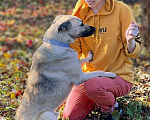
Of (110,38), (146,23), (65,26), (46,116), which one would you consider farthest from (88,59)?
(146,23)

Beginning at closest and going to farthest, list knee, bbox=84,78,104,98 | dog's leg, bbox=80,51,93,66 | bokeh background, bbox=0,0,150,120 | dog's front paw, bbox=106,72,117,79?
knee, bbox=84,78,104,98
dog's front paw, bbox=106,72,117,79
dog's leg, bbox=80,51,93,66
bokeh background, bbox=0,0,150,120

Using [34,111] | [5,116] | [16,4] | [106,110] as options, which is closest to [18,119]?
[34,111]

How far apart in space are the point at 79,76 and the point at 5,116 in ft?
4.58

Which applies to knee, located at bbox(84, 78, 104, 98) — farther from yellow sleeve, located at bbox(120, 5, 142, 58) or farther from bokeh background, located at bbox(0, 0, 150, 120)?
yellow sleeve, located at bbox(120, 5, 142, 58)

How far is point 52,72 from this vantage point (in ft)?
11.6

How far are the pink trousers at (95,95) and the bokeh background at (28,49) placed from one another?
20 cm

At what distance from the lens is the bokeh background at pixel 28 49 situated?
14.0ft

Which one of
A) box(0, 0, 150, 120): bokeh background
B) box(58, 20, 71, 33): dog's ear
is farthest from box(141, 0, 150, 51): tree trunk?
box(58, 20, 71, 33): dog's ear

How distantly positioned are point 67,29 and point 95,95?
98 centimetres

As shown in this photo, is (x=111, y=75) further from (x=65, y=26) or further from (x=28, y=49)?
(x=28, y=49)

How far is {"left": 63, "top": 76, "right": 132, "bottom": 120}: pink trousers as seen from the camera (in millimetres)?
3652

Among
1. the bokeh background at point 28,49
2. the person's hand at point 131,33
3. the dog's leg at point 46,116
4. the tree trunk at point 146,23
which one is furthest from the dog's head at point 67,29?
the tree trunk at point 146,23

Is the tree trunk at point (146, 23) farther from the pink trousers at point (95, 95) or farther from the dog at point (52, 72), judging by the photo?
the dog at point (52, 72)

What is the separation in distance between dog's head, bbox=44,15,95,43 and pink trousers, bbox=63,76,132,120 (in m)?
0.66
